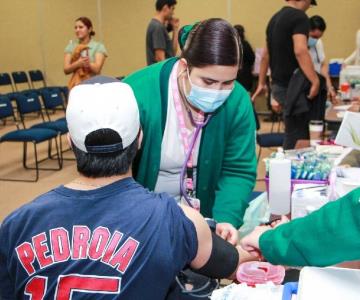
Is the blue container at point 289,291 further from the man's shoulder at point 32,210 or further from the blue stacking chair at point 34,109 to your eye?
the blue stacking chair at point 34,109

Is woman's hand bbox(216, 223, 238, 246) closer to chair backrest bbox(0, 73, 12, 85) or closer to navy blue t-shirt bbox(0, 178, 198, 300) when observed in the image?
navy blue t-shirt bbox(0, 178, 198, 300)

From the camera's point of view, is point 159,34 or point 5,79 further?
point 5,79

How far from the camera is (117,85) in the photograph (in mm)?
1065

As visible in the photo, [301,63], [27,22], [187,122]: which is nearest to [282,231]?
[187,122]

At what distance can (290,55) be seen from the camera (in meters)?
3.34

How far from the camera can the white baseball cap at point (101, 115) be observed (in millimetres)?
1001

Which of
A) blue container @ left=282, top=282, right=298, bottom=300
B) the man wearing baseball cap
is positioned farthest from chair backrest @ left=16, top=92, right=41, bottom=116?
blue container @ left=282, top=282, right=298, bottom=300

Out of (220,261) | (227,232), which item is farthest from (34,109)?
(220,261)

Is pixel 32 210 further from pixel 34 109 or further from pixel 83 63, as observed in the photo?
pixel 34 109

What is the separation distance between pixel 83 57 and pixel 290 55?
206 centimetres

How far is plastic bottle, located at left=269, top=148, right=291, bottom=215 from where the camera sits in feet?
5.75

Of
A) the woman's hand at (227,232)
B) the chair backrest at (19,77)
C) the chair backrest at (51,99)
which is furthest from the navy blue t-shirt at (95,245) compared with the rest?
the chair backrest at (19,77)

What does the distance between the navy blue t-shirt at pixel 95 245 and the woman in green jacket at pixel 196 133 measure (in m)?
0.53

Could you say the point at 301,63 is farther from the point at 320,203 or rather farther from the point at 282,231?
the point at 282,231
